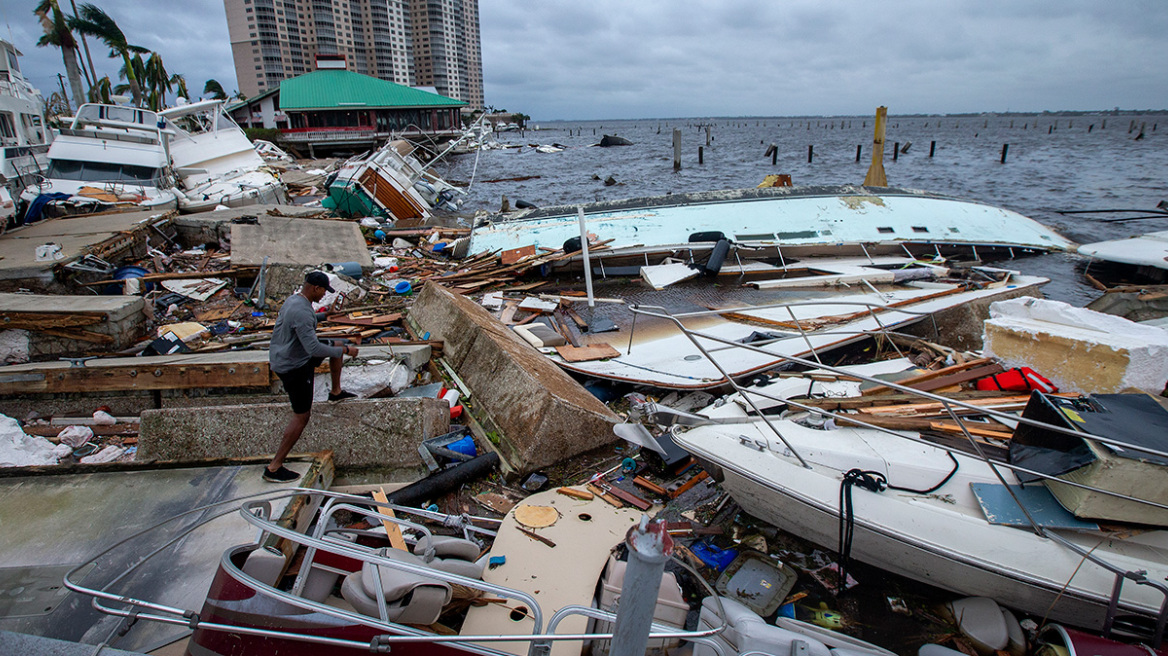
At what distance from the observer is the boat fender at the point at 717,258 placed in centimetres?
1145

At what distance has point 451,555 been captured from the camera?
361 cm

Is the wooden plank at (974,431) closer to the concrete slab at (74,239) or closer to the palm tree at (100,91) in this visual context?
the concrete slab at (74,239)

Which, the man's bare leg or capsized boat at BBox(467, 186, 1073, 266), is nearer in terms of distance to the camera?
the man's bare leg

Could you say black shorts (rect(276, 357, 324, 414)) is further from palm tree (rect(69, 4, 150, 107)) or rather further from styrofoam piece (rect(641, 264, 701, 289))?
palm tree (rect(69, 4, 150, 107))

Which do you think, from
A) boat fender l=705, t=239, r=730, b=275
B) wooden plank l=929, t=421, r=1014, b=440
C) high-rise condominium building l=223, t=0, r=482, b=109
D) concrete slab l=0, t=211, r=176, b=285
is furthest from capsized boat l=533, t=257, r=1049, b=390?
high-rise condominium building l=223, t=0, r=482, b=109

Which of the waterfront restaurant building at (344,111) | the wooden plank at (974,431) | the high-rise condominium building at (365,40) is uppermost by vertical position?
the high-rise condominium building at (365,40)

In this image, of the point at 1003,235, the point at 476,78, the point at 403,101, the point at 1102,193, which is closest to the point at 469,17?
the point at 476,78

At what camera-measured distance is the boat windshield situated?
14.9 metres

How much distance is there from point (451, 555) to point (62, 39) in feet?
146

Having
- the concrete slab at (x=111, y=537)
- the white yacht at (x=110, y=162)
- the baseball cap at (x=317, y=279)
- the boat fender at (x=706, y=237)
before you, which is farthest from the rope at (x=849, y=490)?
the white yacht at (x=110, y=162)

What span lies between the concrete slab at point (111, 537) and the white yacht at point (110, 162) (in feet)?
41.2

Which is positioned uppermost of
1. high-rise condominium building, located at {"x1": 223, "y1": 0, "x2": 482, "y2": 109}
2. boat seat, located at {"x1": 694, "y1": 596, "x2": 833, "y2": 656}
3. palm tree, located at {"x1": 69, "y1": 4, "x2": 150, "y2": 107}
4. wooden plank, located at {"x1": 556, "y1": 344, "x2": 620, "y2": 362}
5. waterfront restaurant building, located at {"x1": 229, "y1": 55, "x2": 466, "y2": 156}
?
high-rise condominium building, located at {"x1": 223, "y1": 0, "x2": 482, "y2": 109}

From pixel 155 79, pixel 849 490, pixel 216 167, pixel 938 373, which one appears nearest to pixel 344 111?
pixel 155 79

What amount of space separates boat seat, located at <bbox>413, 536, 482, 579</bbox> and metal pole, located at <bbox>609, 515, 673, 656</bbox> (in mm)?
1614
